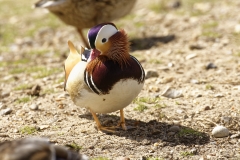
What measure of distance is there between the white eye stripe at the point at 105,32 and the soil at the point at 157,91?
1004 mm

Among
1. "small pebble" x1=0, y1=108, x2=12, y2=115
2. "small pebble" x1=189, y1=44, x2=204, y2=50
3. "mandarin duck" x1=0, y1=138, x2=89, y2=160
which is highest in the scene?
"mandarin duck" x1=0, y1=138, x2=89, y2=160

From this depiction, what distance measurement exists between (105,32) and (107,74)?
1.30ft

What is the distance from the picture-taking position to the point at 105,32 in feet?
14.9

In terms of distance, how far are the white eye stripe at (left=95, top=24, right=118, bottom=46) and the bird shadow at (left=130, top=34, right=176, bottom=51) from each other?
3495 millimetres

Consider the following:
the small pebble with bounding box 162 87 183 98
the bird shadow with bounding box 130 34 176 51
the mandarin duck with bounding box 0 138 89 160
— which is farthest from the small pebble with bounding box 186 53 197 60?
the mandarin duck with bounding box 0 138 89 160

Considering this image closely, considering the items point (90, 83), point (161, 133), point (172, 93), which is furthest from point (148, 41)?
point (90, 83)

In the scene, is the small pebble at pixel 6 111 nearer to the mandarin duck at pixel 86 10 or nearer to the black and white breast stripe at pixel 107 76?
the black and white breast stripe at pixel 107 76

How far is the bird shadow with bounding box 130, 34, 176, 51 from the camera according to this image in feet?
26.8

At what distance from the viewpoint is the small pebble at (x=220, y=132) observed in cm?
478

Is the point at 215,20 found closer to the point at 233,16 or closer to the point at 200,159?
the point at 233,16

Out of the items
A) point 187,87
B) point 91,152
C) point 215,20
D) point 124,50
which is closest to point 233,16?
point 215,20

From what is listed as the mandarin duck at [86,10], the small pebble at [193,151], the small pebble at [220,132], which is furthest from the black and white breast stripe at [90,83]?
the mandarin duck at [86,10]

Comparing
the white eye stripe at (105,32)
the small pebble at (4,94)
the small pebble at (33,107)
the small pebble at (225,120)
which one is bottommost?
the small pebble at (225,120)

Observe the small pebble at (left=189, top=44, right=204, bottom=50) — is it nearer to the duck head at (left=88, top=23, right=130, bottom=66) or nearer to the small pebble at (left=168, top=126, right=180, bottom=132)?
the small pebble at (left=168, top=126, right=180, bottom=132)
